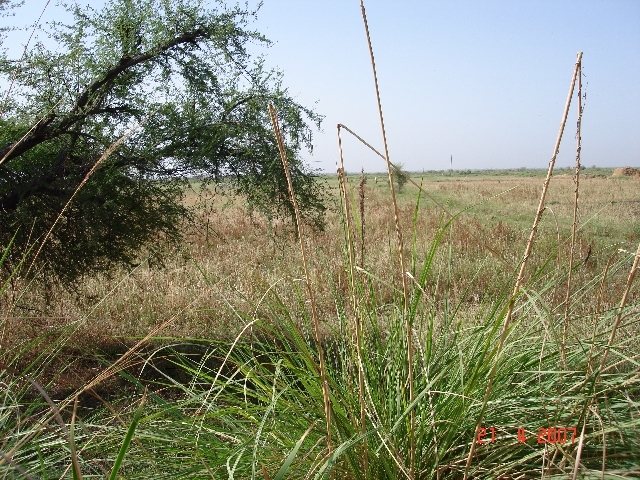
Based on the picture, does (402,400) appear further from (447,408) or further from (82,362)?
(82,362)

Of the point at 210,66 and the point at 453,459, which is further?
the point at 210,66

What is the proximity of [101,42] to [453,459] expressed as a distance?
516 cm

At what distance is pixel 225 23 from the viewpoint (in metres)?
5.85

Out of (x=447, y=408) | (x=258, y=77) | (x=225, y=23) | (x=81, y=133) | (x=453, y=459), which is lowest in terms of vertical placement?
(x=453, y=459)

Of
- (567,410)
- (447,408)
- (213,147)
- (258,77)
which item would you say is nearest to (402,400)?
(447,408)

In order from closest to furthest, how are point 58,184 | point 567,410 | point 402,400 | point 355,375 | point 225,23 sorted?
point 567,410
point 402,400
point 355,375
point 58,184
point 225,23

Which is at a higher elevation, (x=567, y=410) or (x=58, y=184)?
(x=58, y=184)
